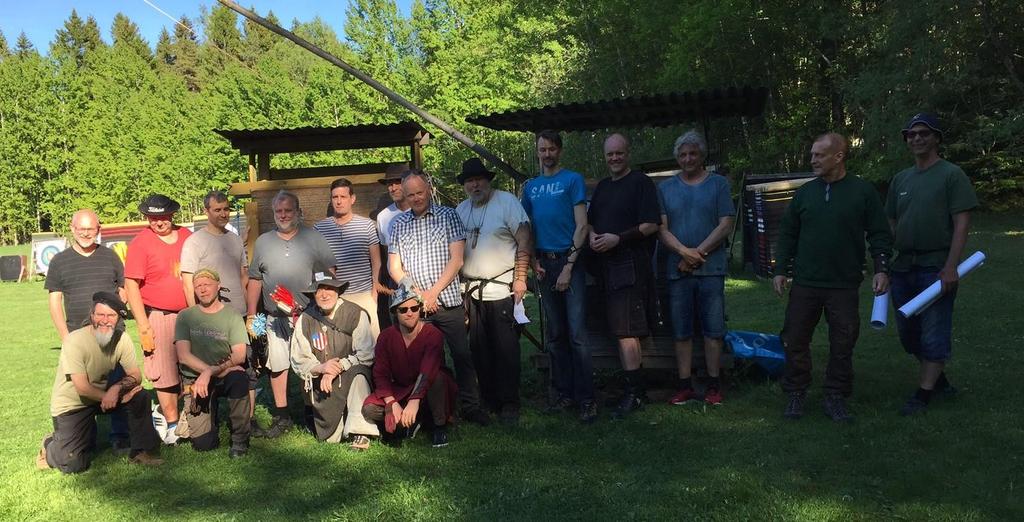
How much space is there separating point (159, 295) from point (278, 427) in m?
1.27

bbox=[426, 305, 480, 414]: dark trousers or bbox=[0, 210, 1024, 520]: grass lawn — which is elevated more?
bbox=[426, 305, 480, 414]: dark trousers

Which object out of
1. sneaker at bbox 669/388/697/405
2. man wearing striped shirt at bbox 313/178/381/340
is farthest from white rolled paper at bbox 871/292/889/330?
man wearing striped shirt at bbox 313/178/381/340

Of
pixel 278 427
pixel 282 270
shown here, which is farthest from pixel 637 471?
pixel 282 270

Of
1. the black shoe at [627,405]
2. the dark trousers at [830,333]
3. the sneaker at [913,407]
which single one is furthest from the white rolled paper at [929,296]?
the black shoe at [627,405]

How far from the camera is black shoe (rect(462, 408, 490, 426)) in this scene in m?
5.00

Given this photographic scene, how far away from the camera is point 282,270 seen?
512 cm

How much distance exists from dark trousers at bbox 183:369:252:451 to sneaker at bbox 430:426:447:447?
1271 millimetres

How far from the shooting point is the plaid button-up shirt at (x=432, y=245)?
4953 mm

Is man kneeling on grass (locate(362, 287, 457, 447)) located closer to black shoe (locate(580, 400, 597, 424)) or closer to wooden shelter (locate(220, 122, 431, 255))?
black shoe (locate(580, 400, 597, 424))

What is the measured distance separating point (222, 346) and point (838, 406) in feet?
13.6

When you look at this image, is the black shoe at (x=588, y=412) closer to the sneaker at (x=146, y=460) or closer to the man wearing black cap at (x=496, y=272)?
the man wearing black cap at (x=496, y=272)

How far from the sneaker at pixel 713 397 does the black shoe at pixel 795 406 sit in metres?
0.48

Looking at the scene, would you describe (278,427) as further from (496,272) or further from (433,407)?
(496,272)

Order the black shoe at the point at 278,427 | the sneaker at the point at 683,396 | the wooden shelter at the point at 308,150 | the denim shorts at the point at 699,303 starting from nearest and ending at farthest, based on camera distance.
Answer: the denim shorts at the point at 699,303 < the black shoe at the point at 278,427 < the sneaker at the point at 683,396 < the wooden shelter at the point at 308,150
